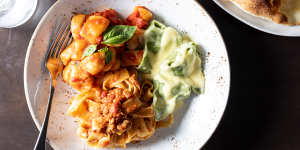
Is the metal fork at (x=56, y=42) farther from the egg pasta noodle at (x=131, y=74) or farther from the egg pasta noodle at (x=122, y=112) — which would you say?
the egg pasta noodle at (x=122, y=112)

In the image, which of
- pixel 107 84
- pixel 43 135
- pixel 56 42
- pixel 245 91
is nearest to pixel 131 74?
pixel 107 84

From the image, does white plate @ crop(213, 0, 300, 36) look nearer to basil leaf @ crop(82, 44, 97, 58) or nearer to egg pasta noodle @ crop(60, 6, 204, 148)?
egg pasta noodle @ crop(60, 6, 204, 148)

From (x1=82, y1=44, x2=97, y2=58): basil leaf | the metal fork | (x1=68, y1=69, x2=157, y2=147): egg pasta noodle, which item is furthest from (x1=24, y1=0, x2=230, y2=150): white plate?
(x1=82, y1=44, x2=97, y2=58): basil leaf

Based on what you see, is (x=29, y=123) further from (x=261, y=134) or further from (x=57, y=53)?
(x=261, y=134)

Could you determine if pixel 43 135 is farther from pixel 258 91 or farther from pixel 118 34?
pixel 258 91

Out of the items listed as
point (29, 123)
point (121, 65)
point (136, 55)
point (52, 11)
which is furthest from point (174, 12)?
point (29, 123)

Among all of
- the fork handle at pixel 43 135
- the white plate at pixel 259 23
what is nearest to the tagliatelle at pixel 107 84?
the fork handle at pixel 43 135
